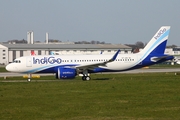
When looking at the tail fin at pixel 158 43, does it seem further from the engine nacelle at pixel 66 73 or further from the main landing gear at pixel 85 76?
the engine nacelle at pixel 66 73

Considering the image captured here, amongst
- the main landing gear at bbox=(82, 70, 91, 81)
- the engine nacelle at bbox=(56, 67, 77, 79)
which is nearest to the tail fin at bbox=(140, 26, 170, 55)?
the main landing gear at bbox=(82, 70, 91, 81)

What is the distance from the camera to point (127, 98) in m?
26.8

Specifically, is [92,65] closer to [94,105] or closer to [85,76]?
[85,76]

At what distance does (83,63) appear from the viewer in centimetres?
4988

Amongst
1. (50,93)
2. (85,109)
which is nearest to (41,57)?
(50,93)

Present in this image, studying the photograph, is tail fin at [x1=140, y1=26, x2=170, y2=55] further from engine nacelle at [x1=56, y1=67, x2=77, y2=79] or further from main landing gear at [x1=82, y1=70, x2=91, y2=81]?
engine nacelle at [x1=56, y1=67, x2=77, y2=79]

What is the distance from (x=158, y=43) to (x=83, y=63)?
9.80 m

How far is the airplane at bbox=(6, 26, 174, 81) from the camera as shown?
48.1 m

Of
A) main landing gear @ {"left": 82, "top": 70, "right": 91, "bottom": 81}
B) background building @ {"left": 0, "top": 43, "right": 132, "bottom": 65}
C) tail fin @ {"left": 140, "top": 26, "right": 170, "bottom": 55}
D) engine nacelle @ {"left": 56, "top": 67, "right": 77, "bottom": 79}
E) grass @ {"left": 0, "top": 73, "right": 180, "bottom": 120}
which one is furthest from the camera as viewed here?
background building @ {"left": 0, "top": 43, "right": 132, "bottom": 65}

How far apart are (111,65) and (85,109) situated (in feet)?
92.4

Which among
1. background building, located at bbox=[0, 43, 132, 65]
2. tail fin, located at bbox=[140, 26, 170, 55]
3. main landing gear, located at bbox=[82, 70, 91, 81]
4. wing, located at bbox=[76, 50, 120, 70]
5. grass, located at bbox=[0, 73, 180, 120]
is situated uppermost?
background building, located at bbox=[0, 43, 132, 65]

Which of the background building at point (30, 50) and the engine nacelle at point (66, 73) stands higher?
the background building at point (30, 50)

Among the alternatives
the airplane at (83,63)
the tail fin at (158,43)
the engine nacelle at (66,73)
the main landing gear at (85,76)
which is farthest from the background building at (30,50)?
the engine nacelle at (66,73)

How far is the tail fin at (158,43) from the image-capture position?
170ft
